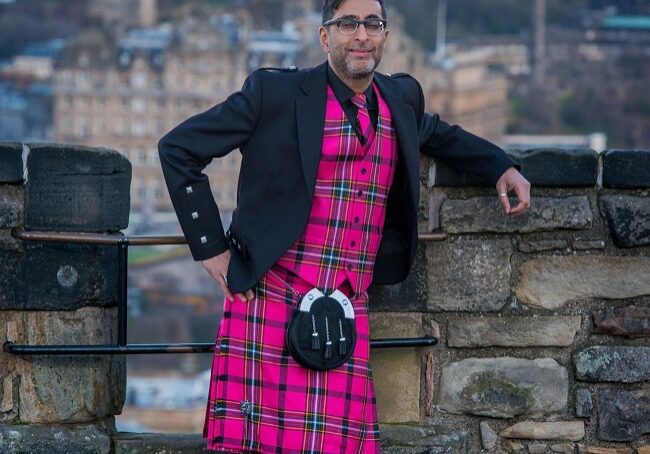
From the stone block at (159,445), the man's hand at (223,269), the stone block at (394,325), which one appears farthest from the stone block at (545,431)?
the man's hand at (223,269)

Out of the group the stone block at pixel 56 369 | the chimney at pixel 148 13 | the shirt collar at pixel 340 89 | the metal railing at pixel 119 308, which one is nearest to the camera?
the shirt collar at pixel 340 89

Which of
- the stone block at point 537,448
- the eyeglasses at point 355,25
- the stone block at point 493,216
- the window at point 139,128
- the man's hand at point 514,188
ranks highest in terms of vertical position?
the window at point 139,128

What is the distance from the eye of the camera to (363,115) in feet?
12.4

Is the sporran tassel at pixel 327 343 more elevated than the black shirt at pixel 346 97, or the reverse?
the black shirt at pixel 346 97

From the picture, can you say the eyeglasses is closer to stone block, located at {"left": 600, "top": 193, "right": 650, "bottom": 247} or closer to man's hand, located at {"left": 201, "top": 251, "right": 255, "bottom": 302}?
man's hand, located at {"left": 201, "top": 251, "right": 255, "bottom": 302}

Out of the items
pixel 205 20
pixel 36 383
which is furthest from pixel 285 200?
pixel 205 20

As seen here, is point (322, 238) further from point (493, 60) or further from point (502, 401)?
point (493, 60)

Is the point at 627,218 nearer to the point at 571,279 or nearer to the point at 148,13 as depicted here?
the point at 571,279

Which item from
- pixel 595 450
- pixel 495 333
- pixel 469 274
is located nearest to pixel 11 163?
pixel 469 274

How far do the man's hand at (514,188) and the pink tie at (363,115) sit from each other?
0.49 meters

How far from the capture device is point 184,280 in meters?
63.3

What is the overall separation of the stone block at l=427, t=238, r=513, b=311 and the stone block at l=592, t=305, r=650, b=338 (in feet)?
0.85

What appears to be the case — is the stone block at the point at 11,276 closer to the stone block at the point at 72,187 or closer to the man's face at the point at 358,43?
the stone block at the point at 72,187

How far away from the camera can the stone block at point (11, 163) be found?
13.4ft
